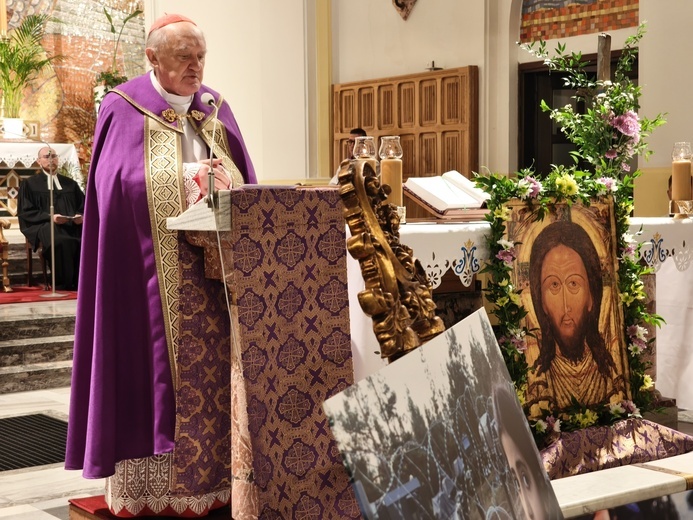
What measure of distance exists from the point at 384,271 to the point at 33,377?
652 centimetres

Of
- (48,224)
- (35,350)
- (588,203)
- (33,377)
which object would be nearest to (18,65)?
(48,224)

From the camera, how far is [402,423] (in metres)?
1.29

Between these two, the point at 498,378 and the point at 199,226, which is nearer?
the point at 498,378

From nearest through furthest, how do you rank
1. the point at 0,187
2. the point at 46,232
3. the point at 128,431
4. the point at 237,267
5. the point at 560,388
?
the point at 237,267
the point at 128,431
the point at 560,388
the point at 46,232
the point at 0,187

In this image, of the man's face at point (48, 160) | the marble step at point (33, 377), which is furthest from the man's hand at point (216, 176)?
the man's face at point (48, 160)

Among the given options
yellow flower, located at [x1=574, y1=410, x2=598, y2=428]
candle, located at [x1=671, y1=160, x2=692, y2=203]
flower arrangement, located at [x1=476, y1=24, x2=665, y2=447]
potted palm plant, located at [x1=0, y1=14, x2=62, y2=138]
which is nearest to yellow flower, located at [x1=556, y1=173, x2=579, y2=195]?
flower arrangement, located at [x1=476, y1=24, x2=665, y2=447]

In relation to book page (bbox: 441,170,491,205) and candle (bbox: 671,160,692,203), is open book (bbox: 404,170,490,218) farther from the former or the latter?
candle (bbox: 671,160,692,203)

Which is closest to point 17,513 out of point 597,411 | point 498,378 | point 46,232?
point 597,411

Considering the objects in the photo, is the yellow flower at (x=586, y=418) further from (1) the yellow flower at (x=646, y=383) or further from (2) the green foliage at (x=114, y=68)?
(2) the green foliage at (x=114, y=68)

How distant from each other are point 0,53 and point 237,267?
10.9 m

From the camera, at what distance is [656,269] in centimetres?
489

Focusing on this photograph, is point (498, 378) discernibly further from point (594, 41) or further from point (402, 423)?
Result: point (594, 41)

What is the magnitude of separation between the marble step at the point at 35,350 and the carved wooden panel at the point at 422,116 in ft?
12.2

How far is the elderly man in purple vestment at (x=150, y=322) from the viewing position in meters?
3.41
